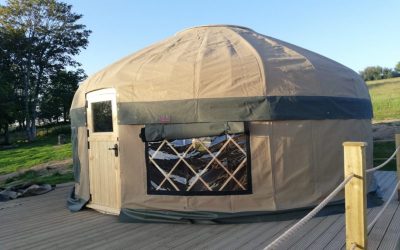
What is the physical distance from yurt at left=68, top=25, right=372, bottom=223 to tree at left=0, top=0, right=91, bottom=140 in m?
21.2

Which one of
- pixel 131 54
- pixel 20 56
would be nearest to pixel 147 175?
pixel 131 54

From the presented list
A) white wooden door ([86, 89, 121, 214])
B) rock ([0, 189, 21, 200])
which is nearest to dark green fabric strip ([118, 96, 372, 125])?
white wooden door ([86, 89, 121, 214])

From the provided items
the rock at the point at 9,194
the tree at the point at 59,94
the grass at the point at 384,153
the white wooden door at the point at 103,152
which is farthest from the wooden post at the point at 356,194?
the tree at the point at 59,94

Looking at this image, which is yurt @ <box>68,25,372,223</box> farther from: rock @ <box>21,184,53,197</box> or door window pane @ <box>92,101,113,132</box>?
rock @ <box>21,184,53,197</box>

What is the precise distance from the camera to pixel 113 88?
4.98m

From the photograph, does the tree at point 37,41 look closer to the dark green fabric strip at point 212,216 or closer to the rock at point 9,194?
the rock at point 9,194

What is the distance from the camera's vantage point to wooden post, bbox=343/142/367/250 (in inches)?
95.7

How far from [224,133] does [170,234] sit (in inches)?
46.7

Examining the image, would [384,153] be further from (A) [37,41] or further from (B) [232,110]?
(A) [37,41]

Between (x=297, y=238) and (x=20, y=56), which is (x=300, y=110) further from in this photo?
(x=20, y=56)

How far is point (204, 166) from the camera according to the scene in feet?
15.1

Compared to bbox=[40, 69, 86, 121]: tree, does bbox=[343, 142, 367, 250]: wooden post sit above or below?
below

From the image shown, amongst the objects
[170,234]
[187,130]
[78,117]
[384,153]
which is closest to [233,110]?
[187,130]

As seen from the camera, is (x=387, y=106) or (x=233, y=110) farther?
(x=387, y=106)
